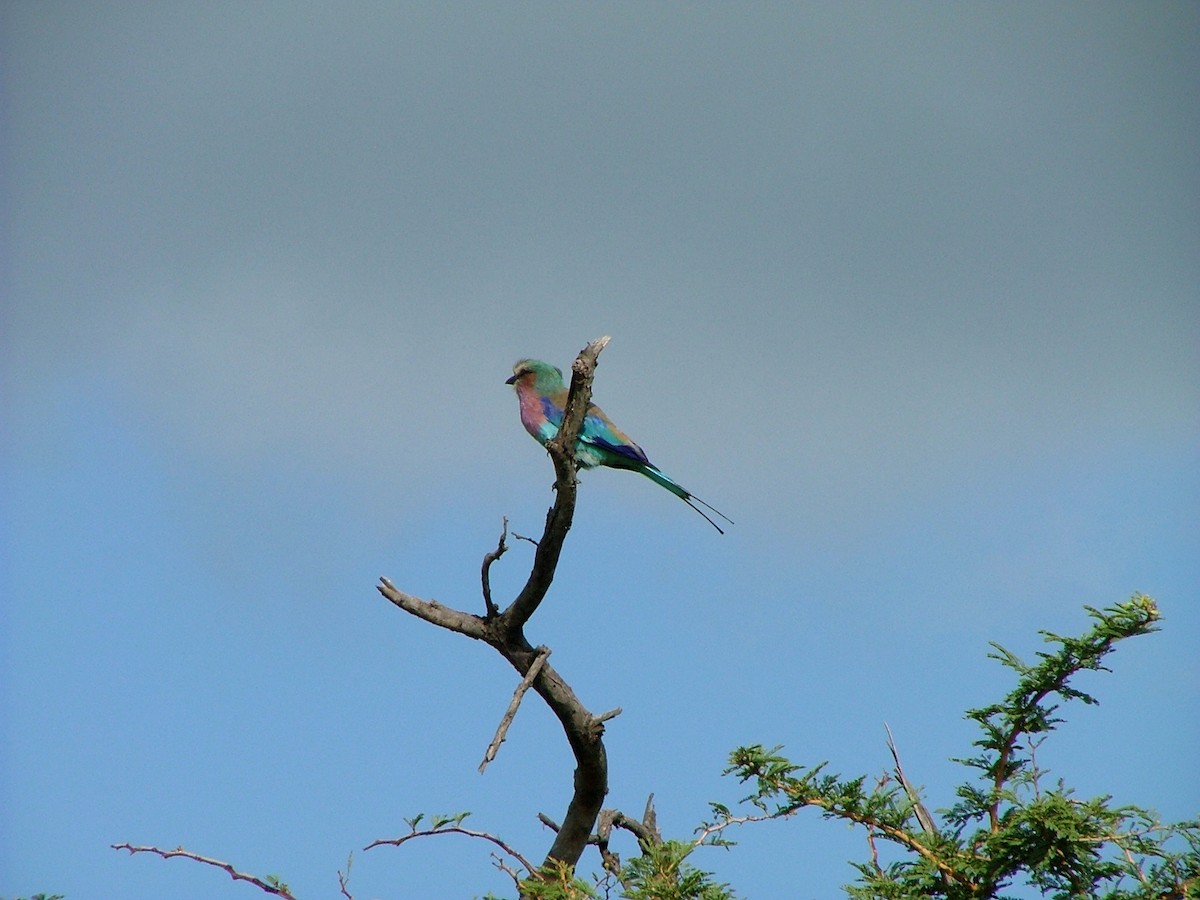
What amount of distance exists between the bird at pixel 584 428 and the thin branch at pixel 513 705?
4.82 ft

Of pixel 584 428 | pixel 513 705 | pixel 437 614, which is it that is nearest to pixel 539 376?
pixel 584 428

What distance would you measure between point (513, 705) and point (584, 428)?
7.64 ft

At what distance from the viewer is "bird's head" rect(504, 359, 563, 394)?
24.7 ft

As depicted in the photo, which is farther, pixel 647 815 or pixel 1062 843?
pixel 647 815

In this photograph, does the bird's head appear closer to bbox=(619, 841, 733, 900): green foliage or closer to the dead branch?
the dead branch

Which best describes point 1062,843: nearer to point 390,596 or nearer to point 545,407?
point 390,596

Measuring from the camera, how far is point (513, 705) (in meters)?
4.91

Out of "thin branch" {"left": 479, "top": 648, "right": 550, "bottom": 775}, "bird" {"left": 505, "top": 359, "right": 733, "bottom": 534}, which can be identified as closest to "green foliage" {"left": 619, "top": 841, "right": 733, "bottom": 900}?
"thin branch" {"left": 479, "top": 648, "right": 550, "bottom": 775}

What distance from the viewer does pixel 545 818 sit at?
625 cm

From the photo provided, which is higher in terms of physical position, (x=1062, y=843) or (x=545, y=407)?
(x=545, y=407)

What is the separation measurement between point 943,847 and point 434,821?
244 cm

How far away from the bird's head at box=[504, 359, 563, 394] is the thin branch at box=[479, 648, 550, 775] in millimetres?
2269

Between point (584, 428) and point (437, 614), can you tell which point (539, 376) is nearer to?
point (584, 428)

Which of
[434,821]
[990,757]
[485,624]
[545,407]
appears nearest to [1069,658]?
[990,757]
